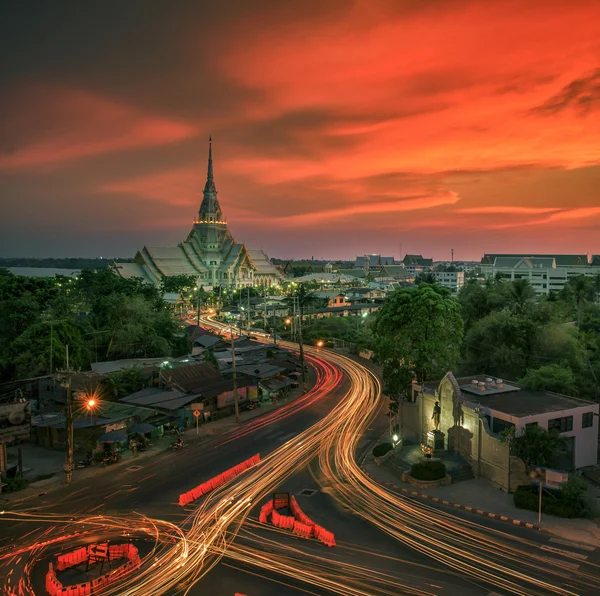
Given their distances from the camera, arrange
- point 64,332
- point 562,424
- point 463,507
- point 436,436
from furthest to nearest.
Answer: point 64,332 → point 436,436 → point 562,424 → point 463,507

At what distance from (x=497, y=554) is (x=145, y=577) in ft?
42.6

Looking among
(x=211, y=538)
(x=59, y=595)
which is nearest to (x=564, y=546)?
(x=211, y=538)

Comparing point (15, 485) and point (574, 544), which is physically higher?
point (574, 544)

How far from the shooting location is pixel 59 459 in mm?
32219

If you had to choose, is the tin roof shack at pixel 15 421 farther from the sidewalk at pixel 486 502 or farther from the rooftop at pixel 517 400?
the rooftop at pixel 517 400

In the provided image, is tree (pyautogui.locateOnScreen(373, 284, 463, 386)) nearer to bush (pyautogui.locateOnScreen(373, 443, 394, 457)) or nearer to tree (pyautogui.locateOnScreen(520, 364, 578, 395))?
tree (pyautogui.locateOnScreen(520, 364, 578, 395))

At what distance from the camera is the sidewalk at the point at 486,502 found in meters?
21.3

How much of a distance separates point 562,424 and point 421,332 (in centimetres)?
1335

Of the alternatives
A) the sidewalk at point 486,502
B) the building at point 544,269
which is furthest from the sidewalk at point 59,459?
the building at point 544,269

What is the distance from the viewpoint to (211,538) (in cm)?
2111

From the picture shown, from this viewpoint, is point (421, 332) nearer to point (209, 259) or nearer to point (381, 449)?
point (381, 449)

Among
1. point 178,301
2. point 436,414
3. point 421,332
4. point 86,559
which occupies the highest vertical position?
point 421,332

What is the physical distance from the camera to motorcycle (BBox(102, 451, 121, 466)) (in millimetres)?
30469

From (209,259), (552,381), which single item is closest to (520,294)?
(552,381)
